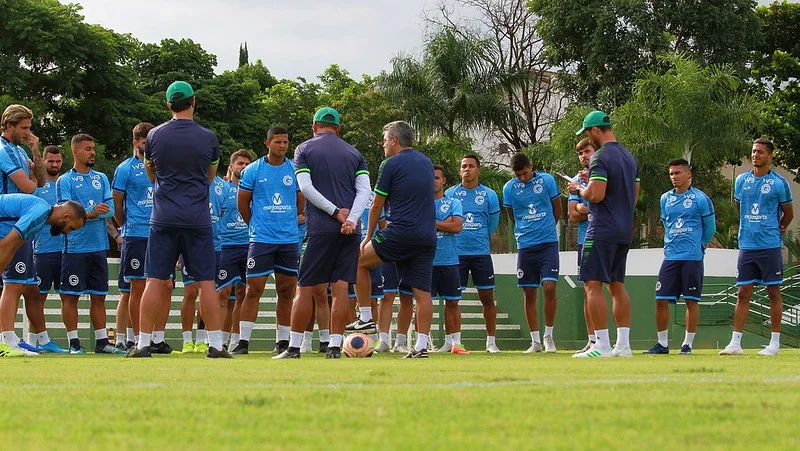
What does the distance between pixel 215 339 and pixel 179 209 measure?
1.31 m

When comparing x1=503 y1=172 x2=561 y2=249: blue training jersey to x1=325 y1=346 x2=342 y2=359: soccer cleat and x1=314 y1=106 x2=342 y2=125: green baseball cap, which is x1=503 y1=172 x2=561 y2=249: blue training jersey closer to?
x1=314 y1=106 x2=342 y2=125: green baseball cap

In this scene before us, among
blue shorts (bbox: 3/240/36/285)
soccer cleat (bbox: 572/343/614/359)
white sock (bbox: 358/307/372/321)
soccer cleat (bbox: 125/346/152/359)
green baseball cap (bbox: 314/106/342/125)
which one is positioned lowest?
soccer cleat (bbox: 125/346/152/359)

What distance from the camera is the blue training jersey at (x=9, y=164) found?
1159cm

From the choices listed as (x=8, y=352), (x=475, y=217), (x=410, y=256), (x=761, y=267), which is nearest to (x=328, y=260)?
(x=410, y=256)

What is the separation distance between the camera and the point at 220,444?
4090mm

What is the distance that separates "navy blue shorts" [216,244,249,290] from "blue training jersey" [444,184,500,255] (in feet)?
9.99

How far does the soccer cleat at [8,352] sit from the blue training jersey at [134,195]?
6.94ft

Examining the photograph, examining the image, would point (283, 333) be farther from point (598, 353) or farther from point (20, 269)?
point (598, 353)

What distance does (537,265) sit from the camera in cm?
1554

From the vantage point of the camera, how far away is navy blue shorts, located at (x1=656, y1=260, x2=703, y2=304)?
14.2 m

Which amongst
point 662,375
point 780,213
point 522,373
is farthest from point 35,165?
point 780,213

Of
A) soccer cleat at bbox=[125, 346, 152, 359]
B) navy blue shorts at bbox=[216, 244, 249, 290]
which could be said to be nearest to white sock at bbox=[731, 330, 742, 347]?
navy blue shorts at bbox=[216, 244, 249, 290]

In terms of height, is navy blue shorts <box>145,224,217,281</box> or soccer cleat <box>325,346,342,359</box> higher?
navy blue shorts <box>145,224,217,281</box>

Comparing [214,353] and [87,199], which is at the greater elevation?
[87,199]
